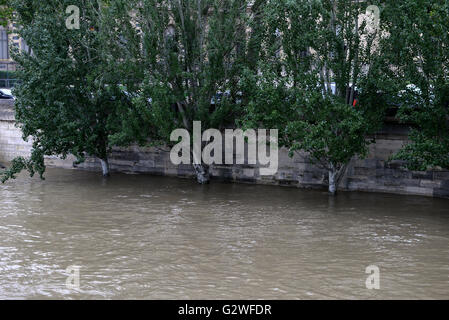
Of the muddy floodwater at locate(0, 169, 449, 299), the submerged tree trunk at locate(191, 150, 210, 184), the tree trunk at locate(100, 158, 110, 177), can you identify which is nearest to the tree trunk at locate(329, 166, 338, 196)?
the muddy floodwater at locate(0, 169, 449, 299)

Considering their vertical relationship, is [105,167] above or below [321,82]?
below

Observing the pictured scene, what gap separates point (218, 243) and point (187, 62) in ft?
28.9

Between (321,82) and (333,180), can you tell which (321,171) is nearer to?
(333,180)

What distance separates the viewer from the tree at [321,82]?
1998 centimetres

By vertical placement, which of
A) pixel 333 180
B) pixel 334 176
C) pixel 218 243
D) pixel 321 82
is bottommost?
pixel 218 243

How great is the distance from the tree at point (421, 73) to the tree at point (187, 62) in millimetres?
4731

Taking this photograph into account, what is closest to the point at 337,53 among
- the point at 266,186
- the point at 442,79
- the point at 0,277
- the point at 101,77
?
the point at 442,79

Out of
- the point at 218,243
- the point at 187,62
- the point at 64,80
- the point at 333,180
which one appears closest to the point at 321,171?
the point at 333,180

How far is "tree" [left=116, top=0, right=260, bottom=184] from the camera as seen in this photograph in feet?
72.6

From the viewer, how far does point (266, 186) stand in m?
23.6

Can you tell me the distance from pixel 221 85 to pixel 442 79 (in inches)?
285

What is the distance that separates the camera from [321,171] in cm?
2252

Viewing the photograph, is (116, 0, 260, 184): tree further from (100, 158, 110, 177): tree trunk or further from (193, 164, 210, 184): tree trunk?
(100, 158, 110, 177): tree trunk
